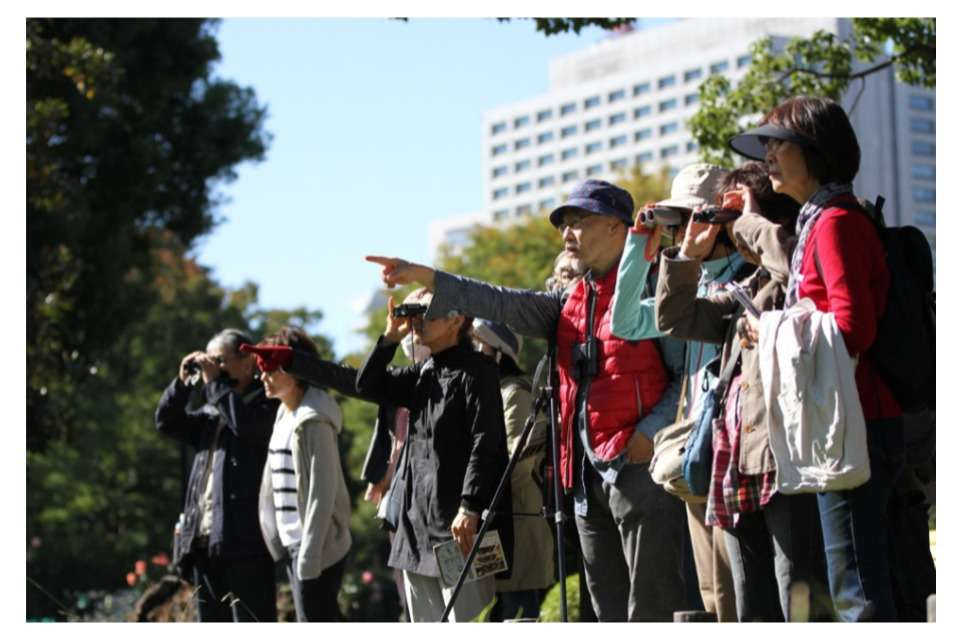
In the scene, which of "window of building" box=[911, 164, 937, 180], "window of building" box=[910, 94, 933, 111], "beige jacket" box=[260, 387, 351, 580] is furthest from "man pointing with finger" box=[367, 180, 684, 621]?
"window of building" box=[910, 94, 933, 111]

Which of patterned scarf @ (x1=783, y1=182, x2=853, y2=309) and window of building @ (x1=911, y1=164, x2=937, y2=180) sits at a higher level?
window of building @ (x1=911, y1=164, x2=937, y2=180)

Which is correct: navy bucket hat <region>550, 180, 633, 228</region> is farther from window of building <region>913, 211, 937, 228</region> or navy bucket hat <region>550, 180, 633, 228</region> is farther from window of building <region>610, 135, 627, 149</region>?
window of building <region>610, 135, 627, 149</region>

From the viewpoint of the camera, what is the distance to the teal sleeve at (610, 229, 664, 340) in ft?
18.2

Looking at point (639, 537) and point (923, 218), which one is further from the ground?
point (923, 218)

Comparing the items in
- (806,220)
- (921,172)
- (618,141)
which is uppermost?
(618,141)

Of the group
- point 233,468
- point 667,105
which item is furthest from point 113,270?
point 667,105

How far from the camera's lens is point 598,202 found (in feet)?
20.1

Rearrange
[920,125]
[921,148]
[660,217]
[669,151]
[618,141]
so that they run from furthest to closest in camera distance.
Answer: [618,141] < [669,151] < [921,148] < [920,125] < [660,217]

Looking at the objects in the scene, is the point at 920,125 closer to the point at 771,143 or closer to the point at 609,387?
the point at 609,387

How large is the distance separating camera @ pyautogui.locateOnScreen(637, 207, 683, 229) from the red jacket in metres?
0.95

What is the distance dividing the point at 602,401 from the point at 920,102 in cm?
13964

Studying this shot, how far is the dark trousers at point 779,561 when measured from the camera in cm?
454
